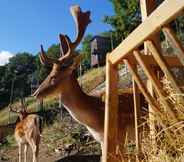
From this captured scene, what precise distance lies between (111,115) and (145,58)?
0.35 metres

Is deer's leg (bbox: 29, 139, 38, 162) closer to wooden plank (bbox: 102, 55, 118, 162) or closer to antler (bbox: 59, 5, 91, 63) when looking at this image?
antler (bbox: 59, 5, 91, 63)

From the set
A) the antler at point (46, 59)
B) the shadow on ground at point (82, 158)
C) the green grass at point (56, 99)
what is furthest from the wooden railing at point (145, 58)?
the green grass at point (56, 99)

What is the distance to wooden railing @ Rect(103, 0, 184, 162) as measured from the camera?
1.78 m

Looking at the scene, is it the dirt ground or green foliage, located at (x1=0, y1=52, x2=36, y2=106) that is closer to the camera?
the dirt ground

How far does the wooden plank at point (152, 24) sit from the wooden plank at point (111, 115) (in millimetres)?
94

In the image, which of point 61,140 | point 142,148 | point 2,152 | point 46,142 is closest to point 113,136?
point 142,148

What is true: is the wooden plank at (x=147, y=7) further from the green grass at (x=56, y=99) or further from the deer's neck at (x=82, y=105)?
the green grass at (x=56, y=99)

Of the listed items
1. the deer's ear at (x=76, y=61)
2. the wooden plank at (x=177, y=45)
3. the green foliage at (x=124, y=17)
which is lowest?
the wooden plank at (x=177, y=45)

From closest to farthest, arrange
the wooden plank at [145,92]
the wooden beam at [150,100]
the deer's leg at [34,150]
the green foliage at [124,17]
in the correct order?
1. the wooden beam at [150,100]
2. the wooden plank at [145,92]
3. the deer's leg at [34,150]
4. the green foliage at [124,17]

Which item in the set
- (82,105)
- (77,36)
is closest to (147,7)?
(82,105)

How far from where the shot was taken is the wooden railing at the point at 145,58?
178cm

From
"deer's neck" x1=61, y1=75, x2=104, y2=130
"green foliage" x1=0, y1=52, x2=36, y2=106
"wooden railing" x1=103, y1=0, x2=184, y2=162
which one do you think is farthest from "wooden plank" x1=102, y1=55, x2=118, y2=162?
"green foliage" x1=0, y1=52, x2=36, y2=106

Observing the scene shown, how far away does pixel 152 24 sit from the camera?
1934 mm

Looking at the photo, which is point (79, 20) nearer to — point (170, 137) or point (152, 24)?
point (152, 24)
